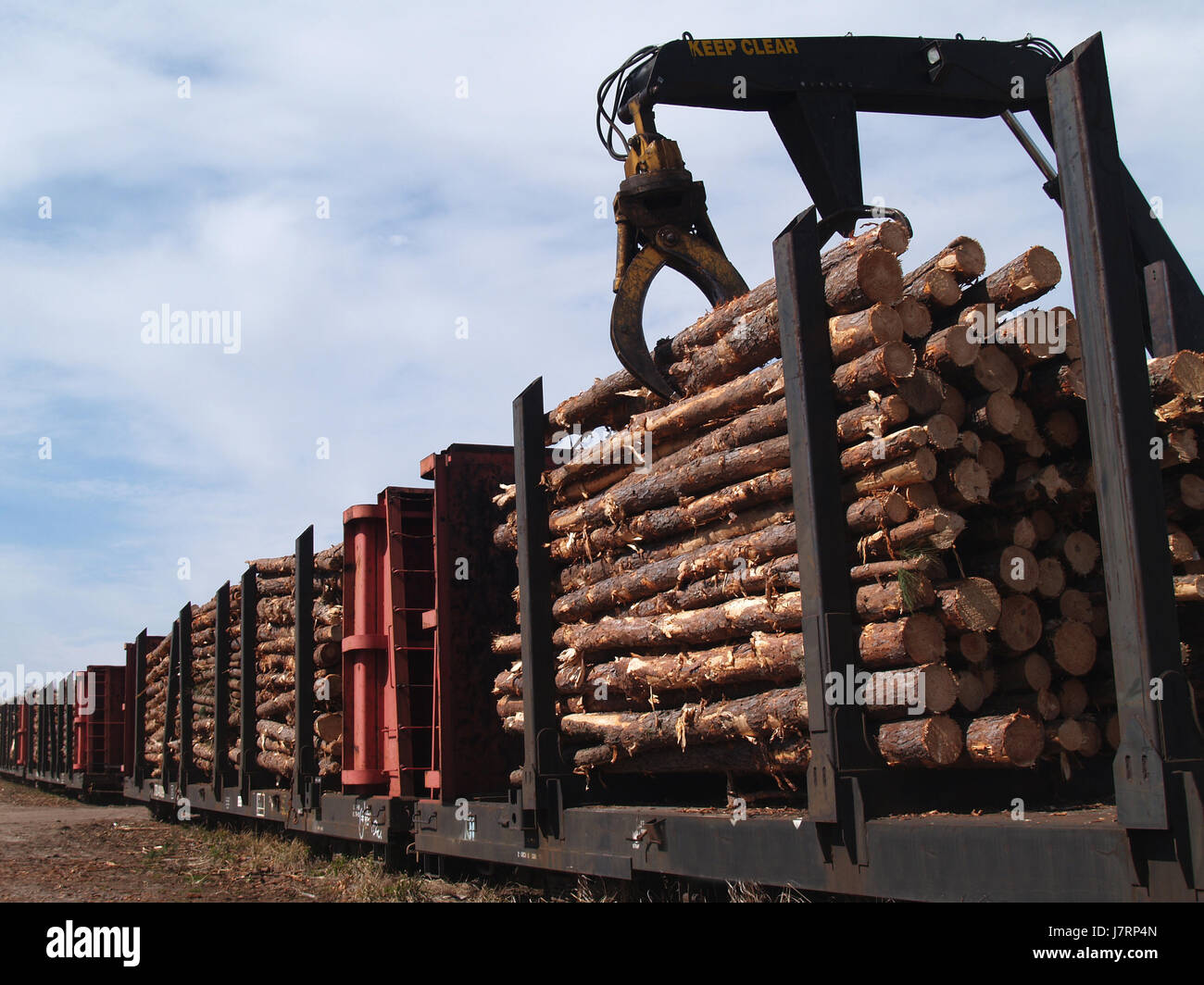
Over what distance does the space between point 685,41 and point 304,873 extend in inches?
309

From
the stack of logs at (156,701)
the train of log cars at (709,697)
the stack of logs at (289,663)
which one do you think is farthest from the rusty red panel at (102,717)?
the train of log cars at (709,697)

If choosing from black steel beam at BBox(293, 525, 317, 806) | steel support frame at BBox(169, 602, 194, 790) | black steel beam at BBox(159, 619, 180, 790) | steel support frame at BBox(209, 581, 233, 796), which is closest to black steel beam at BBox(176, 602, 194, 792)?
steel support frame at BBox(169, 602, 194, 790)

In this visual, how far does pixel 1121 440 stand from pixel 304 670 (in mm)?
8603

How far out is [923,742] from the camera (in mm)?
4441

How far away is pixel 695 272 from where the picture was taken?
7180mm

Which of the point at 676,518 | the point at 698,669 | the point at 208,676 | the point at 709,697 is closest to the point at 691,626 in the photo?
the point at 698,669

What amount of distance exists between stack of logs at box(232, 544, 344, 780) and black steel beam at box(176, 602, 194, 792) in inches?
106

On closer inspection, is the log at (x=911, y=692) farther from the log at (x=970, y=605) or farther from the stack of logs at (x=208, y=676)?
the stack of logs at (x=208, y=676)

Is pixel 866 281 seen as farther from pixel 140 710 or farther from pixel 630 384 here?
pixel 140 710

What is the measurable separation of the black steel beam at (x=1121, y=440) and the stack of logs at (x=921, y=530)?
3.51 feet

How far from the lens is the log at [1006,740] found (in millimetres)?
4504
